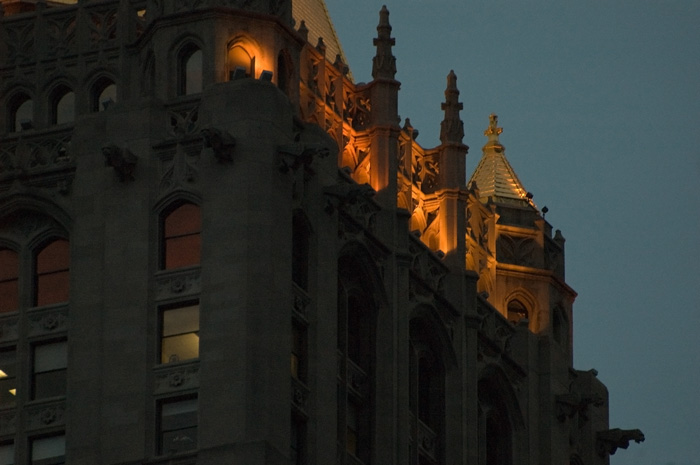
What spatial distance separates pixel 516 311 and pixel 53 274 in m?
25.1

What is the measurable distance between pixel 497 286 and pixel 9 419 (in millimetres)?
25804

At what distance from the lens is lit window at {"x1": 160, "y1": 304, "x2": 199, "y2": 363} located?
96375 mm

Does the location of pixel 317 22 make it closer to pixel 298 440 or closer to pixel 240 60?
pixel 240 60

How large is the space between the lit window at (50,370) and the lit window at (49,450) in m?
1.48

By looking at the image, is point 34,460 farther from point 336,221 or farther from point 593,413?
point 593,413

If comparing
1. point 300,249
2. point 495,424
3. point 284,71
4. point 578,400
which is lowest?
point 495,424

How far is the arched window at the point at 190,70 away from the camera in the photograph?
332ft

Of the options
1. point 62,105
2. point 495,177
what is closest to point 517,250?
point 495,177

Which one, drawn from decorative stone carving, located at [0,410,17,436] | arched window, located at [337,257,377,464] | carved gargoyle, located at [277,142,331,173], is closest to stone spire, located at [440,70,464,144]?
arched window, located at [337,257,377,464]

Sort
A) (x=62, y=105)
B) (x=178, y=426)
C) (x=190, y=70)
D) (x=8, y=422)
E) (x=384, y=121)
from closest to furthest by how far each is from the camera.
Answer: (x=178, y=426), (x=8, y=422), (x=190, y=70), (x=62, y=105), (x=384, y=121)

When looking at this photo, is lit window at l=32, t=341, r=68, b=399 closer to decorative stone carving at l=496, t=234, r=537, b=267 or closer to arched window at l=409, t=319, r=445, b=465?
arched window at l=409, t=319, r=445, b=465

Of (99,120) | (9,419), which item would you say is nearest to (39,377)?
(9,419)

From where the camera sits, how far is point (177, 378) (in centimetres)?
9581

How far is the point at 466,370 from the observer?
365 ft
